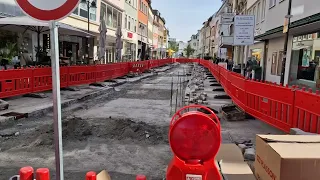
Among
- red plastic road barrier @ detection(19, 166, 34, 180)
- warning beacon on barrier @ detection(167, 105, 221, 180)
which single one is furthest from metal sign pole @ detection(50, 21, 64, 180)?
warning beacon on barrier @ detection(167, 105, 221, 180)

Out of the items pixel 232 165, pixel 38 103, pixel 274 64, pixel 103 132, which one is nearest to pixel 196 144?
pixel 232 165

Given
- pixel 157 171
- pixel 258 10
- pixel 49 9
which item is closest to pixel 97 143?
pixel 157 171

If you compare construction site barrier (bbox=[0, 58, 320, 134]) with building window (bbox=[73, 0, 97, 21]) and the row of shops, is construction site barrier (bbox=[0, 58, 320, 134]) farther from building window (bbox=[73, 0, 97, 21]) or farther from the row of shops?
building window (bbox=[73, 0, 97, 21])

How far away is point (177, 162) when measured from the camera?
7.56ft

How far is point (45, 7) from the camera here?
248 cm

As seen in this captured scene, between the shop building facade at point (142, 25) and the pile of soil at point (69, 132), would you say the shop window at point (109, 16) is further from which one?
the pile of soil at point (69, 132)

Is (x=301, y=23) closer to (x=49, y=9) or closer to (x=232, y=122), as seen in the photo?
(x=232, y=122)

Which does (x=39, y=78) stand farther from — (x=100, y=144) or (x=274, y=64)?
(x=274, y=64)

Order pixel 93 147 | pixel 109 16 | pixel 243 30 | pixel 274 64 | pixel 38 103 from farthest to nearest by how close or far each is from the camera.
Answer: pixel 109 16 → pixel 274 64 → pixel 243 30 → pixel 38 103 → pixel 93 147

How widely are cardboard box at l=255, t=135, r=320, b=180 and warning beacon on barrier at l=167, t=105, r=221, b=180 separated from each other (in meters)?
0.50

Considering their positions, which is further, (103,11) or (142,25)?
(142,25)

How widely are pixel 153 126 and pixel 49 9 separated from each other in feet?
16.5

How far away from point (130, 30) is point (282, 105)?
36507mm

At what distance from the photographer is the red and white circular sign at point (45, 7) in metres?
2.48
